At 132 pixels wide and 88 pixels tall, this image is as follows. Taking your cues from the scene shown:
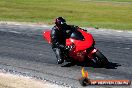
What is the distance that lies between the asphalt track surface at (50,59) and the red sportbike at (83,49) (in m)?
0.33

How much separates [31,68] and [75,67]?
162 centimetres

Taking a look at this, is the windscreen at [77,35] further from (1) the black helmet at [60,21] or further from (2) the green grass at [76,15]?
(2) the green grass at [76,15]

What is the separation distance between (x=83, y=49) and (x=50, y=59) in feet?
8.26

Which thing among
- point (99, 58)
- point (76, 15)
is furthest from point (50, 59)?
point (76, 15)

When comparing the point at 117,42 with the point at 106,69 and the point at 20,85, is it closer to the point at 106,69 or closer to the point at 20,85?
the point at 106,69

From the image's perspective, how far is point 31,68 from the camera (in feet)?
46.9

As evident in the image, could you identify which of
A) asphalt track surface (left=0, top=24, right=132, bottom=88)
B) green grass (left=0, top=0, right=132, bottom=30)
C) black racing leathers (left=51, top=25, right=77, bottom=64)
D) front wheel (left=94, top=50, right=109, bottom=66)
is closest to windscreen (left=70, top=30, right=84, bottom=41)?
black racing leathers (left=51, top=25, right=77, bottom=64)

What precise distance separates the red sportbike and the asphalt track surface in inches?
13.1

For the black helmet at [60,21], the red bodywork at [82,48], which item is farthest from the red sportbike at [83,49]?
the black helmet at [60,21]

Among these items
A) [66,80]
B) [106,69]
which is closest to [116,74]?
[106,69]

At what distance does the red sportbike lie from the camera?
45.2 ft

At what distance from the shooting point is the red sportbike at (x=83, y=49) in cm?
1378

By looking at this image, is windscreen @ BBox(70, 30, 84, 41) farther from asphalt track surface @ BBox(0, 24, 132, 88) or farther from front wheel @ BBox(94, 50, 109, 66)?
asphalt track surface @ BBox(0, 24, 132, 88)

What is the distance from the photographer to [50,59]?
15898 mm
